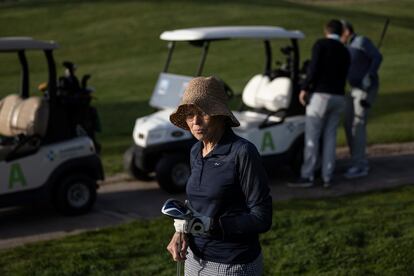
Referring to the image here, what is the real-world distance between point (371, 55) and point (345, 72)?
681 mm

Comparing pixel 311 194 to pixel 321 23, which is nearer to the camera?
pixel 311 194

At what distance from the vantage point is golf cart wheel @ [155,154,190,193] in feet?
28.0

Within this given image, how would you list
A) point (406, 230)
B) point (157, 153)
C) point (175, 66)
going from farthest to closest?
1. point (175, 66)
2. point (157, 153)
3. point (406, 230)

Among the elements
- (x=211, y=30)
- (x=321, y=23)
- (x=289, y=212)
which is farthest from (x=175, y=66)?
(x=289, y=212)

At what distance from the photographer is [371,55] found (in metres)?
9.02

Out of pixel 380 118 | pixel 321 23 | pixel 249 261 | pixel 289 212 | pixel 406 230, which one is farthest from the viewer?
pixel 321 23

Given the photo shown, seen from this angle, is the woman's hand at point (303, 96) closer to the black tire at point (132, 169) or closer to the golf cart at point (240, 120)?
the golf cart at point (240, 120)

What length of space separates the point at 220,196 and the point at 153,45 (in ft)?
77.6

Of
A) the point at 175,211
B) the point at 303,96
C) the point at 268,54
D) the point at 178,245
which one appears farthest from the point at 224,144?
the point at 268,54

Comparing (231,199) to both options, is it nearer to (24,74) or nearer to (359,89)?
(24,74)

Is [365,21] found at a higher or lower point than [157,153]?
lower

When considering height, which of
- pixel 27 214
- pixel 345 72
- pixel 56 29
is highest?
pixel 345 72

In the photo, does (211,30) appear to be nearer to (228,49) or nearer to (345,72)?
(345,72)

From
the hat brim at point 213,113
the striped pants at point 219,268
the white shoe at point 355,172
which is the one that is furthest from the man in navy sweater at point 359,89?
the striped pants at point 219,268
